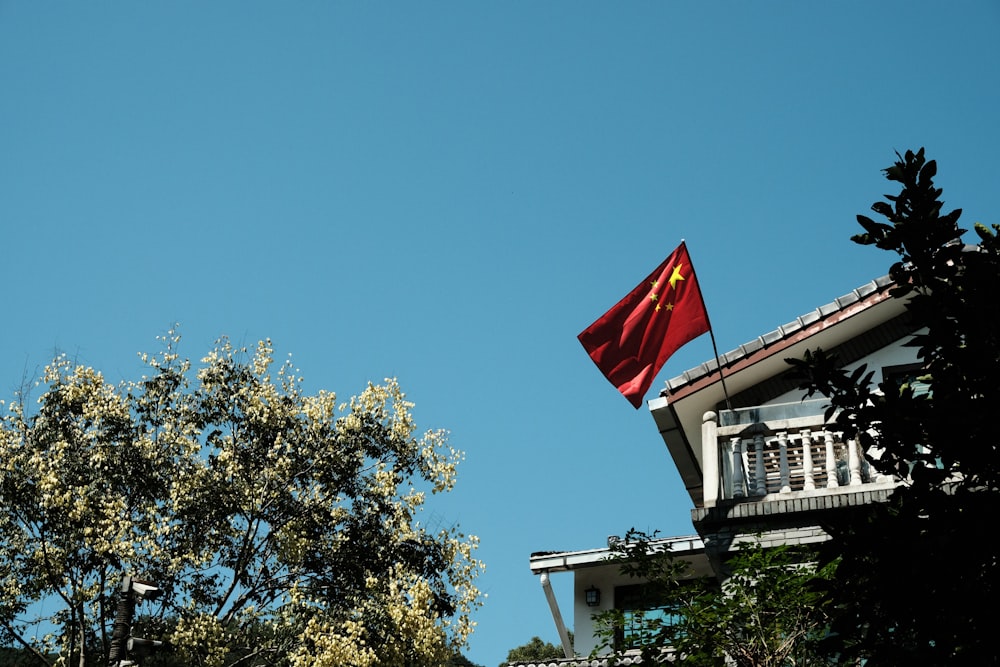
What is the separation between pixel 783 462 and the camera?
11906 millimetres

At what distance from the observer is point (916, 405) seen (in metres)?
5.96

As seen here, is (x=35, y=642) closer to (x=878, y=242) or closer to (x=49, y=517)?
(x=49, y=517)

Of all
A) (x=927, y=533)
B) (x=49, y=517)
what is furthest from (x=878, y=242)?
(x=49, y=517)

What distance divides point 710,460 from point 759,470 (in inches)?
22.2

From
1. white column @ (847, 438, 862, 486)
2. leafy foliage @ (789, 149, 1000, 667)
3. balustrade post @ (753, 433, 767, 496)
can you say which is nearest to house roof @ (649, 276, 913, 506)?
balustrade post @ (753, 433, 767, 496)

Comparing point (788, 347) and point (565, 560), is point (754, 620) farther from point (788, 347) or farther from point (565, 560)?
point (565, 560)

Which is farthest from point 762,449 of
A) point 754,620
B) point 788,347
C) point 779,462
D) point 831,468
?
point 754,620

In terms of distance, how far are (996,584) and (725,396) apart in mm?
7961

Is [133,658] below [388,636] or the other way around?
below

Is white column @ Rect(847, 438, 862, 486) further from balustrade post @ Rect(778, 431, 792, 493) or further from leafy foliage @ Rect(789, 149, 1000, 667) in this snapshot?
leafy foliage @ Rect(789, 149, 1000, 667)

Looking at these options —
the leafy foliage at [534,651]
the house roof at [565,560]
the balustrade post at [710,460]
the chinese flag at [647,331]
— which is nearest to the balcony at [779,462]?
the balustrade post at [710,460]

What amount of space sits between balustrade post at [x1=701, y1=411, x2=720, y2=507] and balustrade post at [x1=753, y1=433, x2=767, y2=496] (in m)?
0.41

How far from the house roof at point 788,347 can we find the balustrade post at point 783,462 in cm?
161

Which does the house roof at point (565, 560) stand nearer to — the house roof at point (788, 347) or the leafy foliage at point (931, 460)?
the house roof at point (788, 347)
